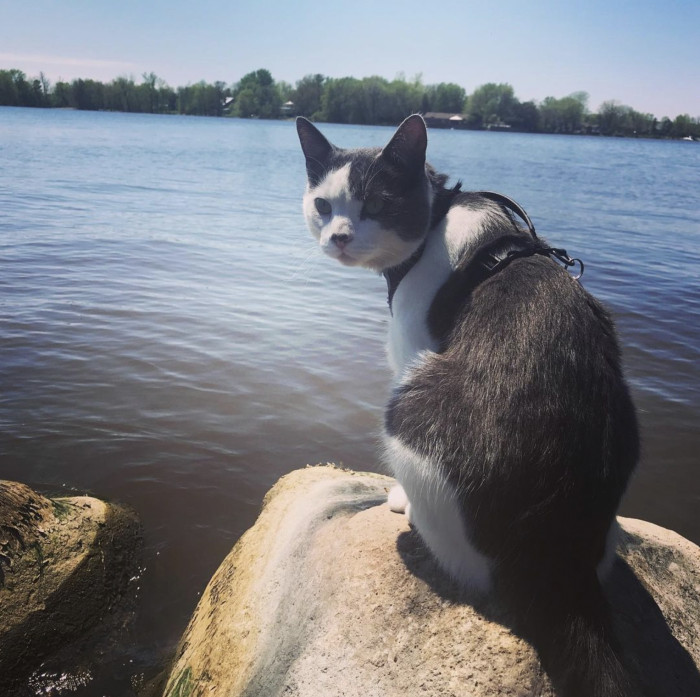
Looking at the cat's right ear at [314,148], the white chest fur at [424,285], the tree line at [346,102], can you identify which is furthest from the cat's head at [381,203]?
the tree line at [346,102]

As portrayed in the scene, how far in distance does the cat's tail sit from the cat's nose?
72.1 inches

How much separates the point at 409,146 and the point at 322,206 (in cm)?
62

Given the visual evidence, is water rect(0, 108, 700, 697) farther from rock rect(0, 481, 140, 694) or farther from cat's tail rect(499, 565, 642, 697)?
cat's tail rect(499, 565, 642, 697)

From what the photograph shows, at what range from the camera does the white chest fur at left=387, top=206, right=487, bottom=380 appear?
2.90 m

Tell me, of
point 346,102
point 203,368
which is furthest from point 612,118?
point 203,368

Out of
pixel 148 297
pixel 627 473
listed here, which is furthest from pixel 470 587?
pixel 148 297

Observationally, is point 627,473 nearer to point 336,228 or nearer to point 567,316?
point 567,316

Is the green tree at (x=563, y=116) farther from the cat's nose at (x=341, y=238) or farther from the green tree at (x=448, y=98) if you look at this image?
the cat's nose at (x=341, y=238)

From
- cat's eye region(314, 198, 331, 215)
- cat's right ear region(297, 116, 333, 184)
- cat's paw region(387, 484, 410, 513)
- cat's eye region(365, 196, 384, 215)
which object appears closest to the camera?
cat's paw region(387, 484, 410, 513)

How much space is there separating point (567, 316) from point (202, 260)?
999cm

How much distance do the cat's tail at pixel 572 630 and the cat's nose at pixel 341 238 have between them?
183cm

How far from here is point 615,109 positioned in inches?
4478

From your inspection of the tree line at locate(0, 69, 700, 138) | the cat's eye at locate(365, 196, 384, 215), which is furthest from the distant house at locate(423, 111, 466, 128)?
the cat's eye at locate(365, 196, 384, 215)

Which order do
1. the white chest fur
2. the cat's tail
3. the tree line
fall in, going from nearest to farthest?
the cat's tail, the white chest fur, the tree line
